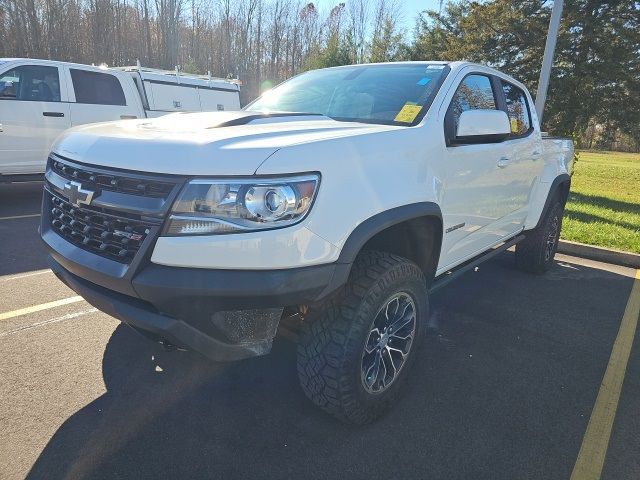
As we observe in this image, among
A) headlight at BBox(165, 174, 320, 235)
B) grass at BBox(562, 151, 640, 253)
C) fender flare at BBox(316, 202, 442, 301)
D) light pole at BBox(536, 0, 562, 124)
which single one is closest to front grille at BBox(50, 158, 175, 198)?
headlight at BBox(165, 174, 320, 235)

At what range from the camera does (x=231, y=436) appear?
240cm

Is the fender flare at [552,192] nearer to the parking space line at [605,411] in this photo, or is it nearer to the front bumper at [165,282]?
the parking space line at [605,411]

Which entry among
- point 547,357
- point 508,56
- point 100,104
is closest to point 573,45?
point 508,56

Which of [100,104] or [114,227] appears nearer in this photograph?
[114,227]

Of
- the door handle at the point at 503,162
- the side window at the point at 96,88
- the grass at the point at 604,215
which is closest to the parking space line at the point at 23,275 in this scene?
the door handle at the point at 503,162

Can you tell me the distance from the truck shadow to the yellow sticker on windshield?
1592mm

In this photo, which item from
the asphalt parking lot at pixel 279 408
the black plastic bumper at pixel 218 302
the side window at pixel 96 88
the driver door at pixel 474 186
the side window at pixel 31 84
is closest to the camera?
the black plastic bumper at pixel 218 302

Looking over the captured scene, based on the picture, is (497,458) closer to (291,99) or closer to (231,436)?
(231,436)

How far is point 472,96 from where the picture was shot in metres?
3.35

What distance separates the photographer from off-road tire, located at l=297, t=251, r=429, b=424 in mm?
2229

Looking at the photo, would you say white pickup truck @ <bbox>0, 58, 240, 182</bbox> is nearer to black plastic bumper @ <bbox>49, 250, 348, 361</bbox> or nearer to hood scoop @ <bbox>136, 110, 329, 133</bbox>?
hood scoop @ <bbox>136, 110, 329, 133</bbox>

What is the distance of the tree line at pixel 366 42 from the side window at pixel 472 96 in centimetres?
885

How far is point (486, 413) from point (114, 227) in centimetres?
219

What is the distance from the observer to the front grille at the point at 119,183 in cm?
191
